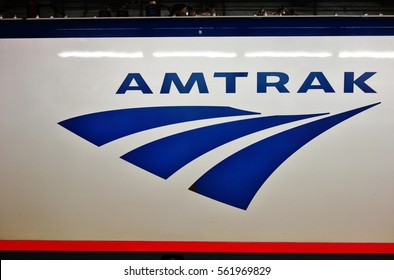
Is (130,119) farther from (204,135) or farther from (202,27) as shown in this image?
(202,27)

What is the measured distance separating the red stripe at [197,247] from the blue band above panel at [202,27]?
122 centimetres

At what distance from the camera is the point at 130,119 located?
6.39 ft

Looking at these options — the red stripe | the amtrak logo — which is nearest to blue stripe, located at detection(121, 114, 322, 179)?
the amtrak logo

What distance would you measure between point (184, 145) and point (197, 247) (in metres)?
0.61

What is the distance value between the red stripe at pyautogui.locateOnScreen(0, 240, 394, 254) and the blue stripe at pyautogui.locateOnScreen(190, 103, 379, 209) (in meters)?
0.26

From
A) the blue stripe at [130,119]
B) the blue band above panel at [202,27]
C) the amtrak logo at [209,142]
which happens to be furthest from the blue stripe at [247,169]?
the blue band above panel at [202,27]

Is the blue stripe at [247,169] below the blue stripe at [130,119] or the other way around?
below

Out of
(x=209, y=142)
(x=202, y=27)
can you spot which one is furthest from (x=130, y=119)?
(x=202, y=27)

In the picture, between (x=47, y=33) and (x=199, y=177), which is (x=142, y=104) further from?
(x=47, y=33)

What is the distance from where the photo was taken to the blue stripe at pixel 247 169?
1.94 meters

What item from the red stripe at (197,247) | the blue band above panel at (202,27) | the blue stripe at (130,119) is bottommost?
the red stripe at (197,247)

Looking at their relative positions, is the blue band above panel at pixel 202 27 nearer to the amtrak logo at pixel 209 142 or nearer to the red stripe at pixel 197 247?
the amtrak logo at pixel 209 142

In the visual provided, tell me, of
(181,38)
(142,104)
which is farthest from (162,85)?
(181,38)

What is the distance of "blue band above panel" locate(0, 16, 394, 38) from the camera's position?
192 cm
